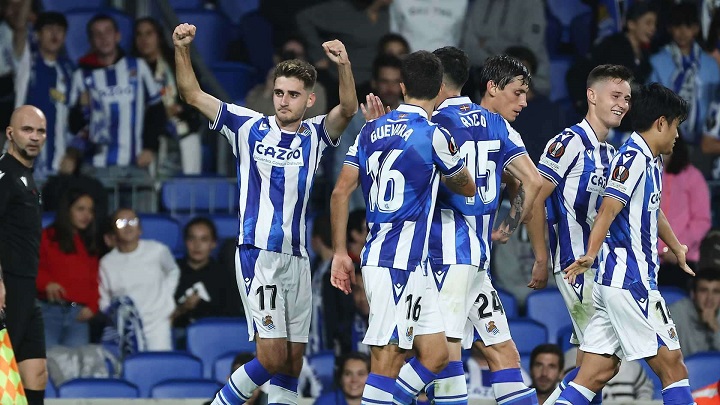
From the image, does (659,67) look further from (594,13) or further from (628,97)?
(628,97)

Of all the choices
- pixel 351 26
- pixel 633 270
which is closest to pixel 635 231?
pixel 633 270

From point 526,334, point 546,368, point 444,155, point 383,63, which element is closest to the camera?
point 444,155

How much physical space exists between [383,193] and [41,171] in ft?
19.0

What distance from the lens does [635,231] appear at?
8.52m

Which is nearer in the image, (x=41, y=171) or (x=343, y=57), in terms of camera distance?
(x=343, y=57)

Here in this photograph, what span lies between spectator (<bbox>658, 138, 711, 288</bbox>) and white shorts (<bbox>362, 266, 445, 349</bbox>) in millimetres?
4980

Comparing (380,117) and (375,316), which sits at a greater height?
(380,117)

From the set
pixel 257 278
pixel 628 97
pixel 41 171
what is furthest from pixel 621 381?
pixel 41 171

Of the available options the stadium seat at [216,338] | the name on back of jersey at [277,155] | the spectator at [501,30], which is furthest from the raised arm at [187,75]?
the spectator at [501,30]

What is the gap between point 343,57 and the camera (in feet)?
27.8

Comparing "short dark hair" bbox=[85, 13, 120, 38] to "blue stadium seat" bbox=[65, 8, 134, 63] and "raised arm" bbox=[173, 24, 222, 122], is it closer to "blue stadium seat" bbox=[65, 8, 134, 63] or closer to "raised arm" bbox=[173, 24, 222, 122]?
"blue stadium seat" bbox=[65, 8, 134, 63]

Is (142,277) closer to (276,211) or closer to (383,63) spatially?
(383,63)

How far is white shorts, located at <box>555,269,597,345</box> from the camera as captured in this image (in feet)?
29.0

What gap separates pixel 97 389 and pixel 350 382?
1863 millimetres
